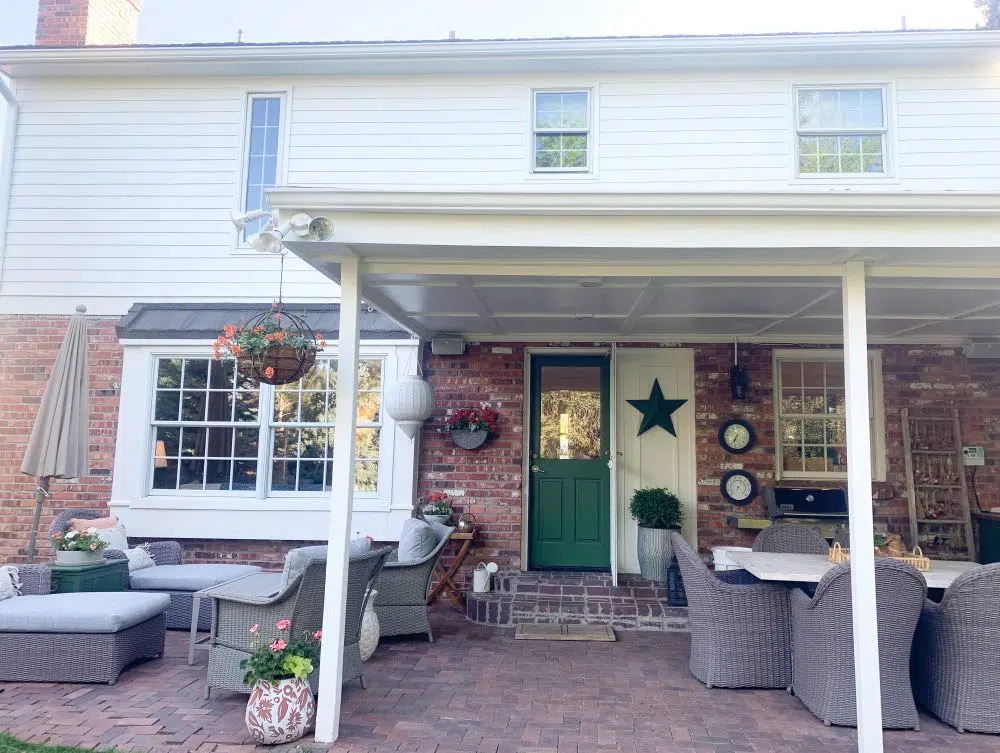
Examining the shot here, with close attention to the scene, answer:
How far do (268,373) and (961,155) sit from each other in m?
7.21

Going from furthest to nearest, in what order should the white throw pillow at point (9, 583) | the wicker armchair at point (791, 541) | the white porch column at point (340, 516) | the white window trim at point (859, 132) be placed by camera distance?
the white window trim at point (859, 132) → the wicker armchair at point (791, 541) → the white throw pillow at point (9, 583) → the white porch column at point (340, 516)

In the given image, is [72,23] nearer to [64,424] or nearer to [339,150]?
[339,150]

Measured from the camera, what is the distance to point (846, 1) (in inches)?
468

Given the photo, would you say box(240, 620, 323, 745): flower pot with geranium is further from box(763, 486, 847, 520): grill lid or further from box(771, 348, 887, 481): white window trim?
box(771, 348, 887, 481): white window trim

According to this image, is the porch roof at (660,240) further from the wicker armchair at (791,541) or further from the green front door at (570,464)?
the green front door at (570,464)

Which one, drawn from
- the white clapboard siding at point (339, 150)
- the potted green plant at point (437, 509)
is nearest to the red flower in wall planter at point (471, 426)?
the potted green plant at point (437, 509)

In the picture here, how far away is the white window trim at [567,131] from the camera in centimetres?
755

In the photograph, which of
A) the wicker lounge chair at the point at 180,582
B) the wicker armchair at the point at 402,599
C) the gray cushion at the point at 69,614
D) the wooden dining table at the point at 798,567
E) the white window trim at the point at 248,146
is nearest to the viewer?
the wooden dining table at the point at 798,567

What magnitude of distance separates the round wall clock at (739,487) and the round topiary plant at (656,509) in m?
0.53

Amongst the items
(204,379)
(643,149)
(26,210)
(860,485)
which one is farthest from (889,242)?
(26,210)

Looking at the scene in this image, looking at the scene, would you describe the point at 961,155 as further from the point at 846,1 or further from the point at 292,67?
the point at 292,67

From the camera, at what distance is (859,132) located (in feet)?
24.2

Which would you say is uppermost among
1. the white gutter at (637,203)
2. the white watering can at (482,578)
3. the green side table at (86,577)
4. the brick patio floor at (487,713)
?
the white gutter at (637,203)

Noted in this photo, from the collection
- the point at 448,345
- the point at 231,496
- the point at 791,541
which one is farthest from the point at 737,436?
the point at 231,496
